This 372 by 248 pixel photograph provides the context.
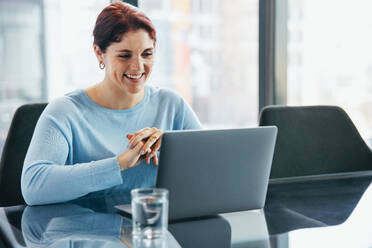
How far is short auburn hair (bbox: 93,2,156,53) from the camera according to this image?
1.43 m

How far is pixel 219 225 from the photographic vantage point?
3.17ft

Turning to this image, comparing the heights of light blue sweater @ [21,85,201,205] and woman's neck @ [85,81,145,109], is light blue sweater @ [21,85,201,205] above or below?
below

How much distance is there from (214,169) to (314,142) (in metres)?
0.84

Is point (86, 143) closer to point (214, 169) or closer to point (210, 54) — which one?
point (214, 169)

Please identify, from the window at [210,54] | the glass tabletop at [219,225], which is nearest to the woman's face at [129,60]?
the glass tabletop at [219,225]

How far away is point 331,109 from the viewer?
177 centimetres

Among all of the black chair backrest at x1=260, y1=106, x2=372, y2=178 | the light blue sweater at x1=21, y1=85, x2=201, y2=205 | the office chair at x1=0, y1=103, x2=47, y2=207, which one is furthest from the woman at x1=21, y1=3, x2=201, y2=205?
the black chair backrest at x1=260, y1=106, x2=372, y2=178

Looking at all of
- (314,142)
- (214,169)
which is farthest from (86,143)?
(314,142)

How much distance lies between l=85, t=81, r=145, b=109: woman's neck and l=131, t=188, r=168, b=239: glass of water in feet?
2.36

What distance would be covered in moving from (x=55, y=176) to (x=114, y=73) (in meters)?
0.42

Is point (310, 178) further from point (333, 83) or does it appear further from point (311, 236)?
point (333, 83)

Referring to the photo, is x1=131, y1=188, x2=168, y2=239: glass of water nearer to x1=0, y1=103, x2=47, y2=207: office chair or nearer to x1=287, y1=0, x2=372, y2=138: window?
x1=0, y1=103, x2=47, y2=207: office chair

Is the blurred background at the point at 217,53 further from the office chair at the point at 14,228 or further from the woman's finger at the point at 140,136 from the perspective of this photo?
the office chair at the point at 14,228

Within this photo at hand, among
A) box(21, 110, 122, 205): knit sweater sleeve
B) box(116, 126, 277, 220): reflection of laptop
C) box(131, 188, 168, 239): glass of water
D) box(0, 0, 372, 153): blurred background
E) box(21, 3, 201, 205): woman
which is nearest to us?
box(131, 188, 168, 239): glass of water
